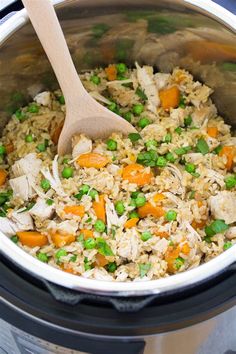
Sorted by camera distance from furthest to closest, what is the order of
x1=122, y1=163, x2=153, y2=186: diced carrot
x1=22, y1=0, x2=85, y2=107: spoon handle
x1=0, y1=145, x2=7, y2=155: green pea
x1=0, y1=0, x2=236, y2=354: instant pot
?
x1=0, y1=145, x2=7, y2=155: green pea < x1=122, y1=163, x2=153, y2=186: diced carrot < x1=22, y1=0, x2=85, y2=107: spoon handle < x1=0, y1=0, x2=236, y2=354: instant pot

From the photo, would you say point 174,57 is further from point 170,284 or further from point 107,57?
point 170,284

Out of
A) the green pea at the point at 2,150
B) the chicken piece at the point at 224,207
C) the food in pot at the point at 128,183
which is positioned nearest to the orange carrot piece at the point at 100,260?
the food in pot at the point at 128,183

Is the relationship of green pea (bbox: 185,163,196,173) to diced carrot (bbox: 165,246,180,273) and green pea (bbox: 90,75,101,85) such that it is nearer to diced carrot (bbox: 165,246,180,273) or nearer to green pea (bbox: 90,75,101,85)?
diced carrot (bbox: 165,246,180,273)

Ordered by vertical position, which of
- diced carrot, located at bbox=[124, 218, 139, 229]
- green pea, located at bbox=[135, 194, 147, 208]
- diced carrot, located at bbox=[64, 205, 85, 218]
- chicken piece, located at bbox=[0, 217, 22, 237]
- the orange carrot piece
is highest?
chicken piece, located at bbox=[0, 217, 22, 237]

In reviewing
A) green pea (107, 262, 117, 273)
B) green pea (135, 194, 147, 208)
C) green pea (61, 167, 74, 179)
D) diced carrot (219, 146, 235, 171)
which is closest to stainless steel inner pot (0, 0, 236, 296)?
diced carrot (219, 146, 235, 171)

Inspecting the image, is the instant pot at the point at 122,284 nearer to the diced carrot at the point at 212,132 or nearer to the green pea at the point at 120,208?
the diced carrot at the point at 212,132

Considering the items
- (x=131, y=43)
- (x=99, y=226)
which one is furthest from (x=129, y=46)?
(x=99, y=226)
